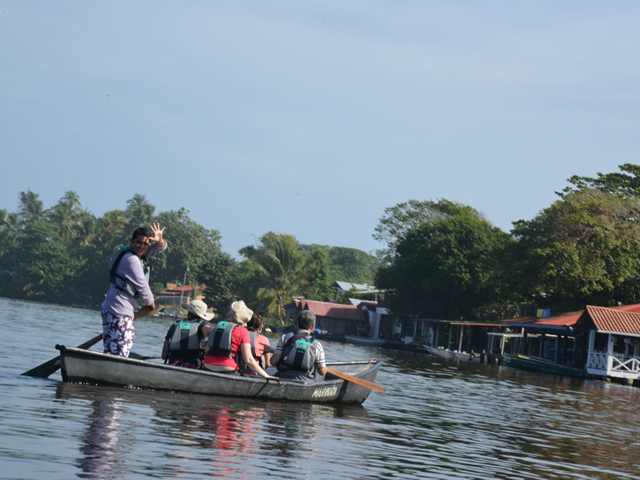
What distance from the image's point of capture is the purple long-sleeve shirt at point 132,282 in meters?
9.75

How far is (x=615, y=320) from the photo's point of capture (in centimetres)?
3734

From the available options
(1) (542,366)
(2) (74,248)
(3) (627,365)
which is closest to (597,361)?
(3) (627,365)

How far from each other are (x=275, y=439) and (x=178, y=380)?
3.14 meters

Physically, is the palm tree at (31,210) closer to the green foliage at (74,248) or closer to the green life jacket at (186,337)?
the green foliage at (74,248)

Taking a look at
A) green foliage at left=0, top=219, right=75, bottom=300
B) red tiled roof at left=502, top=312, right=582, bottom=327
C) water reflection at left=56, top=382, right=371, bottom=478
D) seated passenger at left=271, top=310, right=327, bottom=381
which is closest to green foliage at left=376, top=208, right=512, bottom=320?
red tiled roof at left=502, top=312, right=582, bottom=327

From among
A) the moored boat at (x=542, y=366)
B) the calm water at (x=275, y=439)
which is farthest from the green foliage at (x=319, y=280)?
the calm water at (x=275, y=439)

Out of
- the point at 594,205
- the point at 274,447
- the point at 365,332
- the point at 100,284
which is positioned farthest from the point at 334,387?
the point at 100,284

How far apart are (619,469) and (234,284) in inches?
2641

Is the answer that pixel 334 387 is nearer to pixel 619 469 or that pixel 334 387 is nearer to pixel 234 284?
pixel 619 469

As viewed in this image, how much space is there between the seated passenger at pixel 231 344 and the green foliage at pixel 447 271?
45.0 meters

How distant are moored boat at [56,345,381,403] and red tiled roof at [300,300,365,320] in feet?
197

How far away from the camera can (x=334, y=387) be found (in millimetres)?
13141

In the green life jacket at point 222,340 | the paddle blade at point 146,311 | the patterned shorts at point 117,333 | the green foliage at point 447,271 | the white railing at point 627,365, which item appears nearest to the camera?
the paddle blade at point 146,311

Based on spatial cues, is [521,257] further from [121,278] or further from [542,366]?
[121,278]
